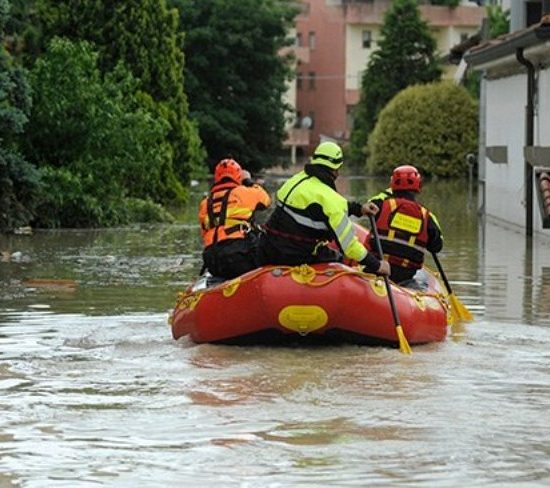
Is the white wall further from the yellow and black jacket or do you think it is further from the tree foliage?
the tree foliage

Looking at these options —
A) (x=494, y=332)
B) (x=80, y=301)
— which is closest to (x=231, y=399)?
(x=494, y=332)

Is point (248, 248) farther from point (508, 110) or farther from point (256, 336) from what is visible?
point (508, 110)

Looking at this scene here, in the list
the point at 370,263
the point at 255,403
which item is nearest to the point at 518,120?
the point at 370,263

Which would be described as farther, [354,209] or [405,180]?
[405,180]

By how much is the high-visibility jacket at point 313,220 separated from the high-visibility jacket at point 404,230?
1.25 meters

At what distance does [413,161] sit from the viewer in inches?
2660

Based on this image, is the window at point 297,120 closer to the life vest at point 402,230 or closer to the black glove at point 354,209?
the life vest at point 402,230

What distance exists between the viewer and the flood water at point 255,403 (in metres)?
10.2

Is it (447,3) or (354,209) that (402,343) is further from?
(447,3)

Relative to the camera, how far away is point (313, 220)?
599 inches

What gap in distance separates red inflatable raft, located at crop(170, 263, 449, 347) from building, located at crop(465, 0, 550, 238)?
10.2 m

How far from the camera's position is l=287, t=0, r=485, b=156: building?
101938 millimetres

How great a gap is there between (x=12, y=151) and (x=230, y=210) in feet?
46.3

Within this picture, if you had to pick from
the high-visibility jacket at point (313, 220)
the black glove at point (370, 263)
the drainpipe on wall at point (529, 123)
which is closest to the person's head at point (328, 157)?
Result: the high-visibility jacket at point (313, 220)
